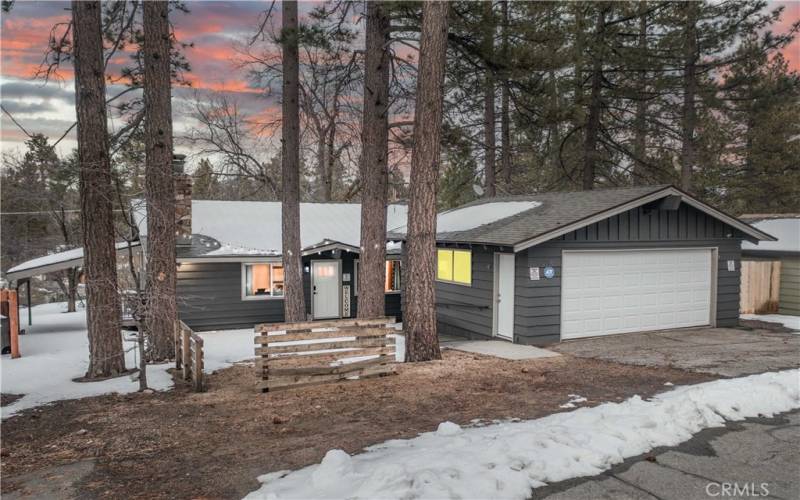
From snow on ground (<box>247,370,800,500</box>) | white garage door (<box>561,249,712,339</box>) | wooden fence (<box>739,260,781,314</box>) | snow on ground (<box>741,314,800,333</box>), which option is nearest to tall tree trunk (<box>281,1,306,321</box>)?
white garage door (<box>561,249,712,339</box>)

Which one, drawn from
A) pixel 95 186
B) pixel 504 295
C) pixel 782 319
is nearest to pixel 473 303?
pixel 504 295

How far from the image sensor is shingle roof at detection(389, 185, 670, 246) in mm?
11047

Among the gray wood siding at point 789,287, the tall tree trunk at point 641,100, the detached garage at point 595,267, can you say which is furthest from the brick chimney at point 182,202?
the gray wood siding at point 789,287

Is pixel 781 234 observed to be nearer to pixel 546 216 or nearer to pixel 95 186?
pixel 546 216

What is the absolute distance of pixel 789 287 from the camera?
15789mm

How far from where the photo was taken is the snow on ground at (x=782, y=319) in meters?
13.3

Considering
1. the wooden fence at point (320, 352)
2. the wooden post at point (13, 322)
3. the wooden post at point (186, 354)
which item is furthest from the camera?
the wooden post at point (13, 322)

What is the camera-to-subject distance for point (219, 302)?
51.4ft

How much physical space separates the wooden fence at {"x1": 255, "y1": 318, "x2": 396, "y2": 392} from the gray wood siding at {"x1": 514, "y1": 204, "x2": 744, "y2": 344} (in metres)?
4.13

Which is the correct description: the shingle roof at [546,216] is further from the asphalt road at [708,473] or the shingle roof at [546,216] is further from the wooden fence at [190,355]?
the wooden fence at [190,355]

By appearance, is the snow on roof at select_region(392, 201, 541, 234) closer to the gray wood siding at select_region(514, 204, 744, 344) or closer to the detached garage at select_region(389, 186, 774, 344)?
the detached garage at select_region(389, 186, 774, 344)

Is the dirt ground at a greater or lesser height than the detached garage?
lesser

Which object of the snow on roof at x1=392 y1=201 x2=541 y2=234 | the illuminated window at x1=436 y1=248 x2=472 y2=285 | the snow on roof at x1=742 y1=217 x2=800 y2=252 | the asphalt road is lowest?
the asphalt road

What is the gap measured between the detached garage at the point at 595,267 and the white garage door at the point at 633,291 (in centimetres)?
2
